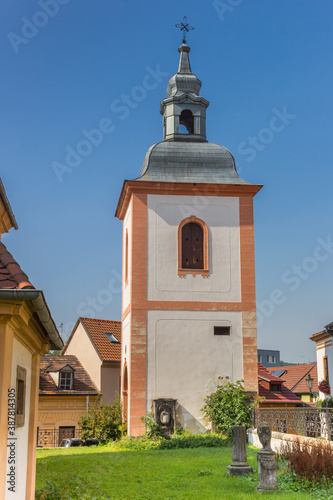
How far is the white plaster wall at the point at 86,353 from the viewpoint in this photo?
107ft

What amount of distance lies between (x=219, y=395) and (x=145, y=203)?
7825 millimetres

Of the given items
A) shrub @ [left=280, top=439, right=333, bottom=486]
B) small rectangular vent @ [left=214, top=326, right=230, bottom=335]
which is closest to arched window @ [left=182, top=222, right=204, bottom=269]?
small rectangular vent @ [left=214, top=326, right=230, bottom=335]

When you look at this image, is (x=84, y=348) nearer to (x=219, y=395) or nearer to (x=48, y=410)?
(x=48, y=410)

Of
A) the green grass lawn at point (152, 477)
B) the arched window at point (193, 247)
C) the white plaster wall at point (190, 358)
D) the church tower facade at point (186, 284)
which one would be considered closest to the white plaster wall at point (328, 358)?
the church tower facade at point (186, 284)

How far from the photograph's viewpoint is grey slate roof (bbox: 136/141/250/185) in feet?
79.8

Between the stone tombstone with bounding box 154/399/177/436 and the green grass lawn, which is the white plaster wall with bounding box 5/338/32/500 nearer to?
the green grass lawn

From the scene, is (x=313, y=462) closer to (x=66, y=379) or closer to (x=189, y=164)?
(x=189, y=164)

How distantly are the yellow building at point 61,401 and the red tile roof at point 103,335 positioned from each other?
1764mm

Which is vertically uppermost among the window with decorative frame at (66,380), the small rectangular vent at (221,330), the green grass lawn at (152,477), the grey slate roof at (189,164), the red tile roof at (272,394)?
the grey slate roof at (189,164)

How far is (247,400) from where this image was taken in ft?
73.0

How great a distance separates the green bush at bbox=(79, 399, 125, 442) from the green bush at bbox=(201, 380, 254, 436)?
3841 millimetres

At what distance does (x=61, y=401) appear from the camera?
3103 cm

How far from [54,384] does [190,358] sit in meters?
11.7

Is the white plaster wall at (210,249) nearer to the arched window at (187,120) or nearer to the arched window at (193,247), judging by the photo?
the arched window at (193,247)
